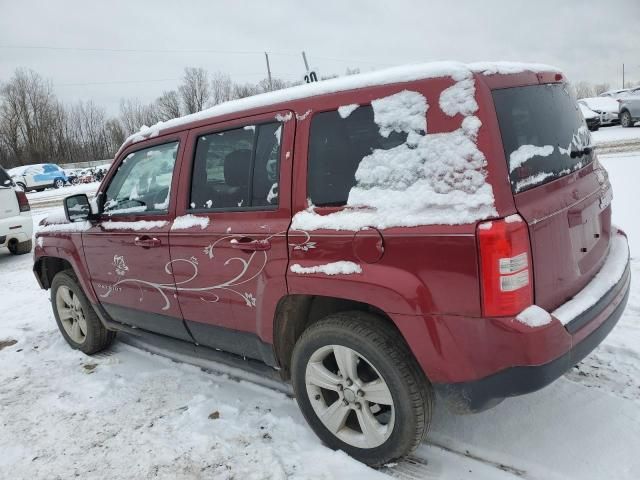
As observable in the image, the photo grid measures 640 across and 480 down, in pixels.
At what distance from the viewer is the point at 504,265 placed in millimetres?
1988

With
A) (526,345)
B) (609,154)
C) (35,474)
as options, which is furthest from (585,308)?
(609,154)

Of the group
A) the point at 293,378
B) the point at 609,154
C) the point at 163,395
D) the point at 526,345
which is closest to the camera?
the point at 526,345

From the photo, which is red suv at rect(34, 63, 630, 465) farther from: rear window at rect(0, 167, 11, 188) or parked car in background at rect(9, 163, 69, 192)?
Result: parked car in background at rect(9, 163, 69, 192)

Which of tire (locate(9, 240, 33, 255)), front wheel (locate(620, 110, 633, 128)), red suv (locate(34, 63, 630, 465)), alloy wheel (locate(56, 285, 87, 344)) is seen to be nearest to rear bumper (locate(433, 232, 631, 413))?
red suv (locate(34, 63, 630, 465))

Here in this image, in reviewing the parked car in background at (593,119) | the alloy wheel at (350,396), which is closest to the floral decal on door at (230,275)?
the alloy wheel at (350,396)

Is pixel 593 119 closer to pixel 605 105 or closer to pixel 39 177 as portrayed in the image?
pixel 605 105

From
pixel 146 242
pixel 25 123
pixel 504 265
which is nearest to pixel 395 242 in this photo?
pixel 504 265

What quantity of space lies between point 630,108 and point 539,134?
21172mm

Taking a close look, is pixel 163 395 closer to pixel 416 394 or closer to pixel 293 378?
pixel 293 378

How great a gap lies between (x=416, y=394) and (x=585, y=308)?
0.86 meters

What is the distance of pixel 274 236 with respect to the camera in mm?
2611

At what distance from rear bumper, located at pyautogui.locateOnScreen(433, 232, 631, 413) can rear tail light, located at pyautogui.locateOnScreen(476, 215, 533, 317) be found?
0.47 feet

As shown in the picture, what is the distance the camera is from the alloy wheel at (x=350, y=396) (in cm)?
245

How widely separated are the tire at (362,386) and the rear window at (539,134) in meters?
0.93
